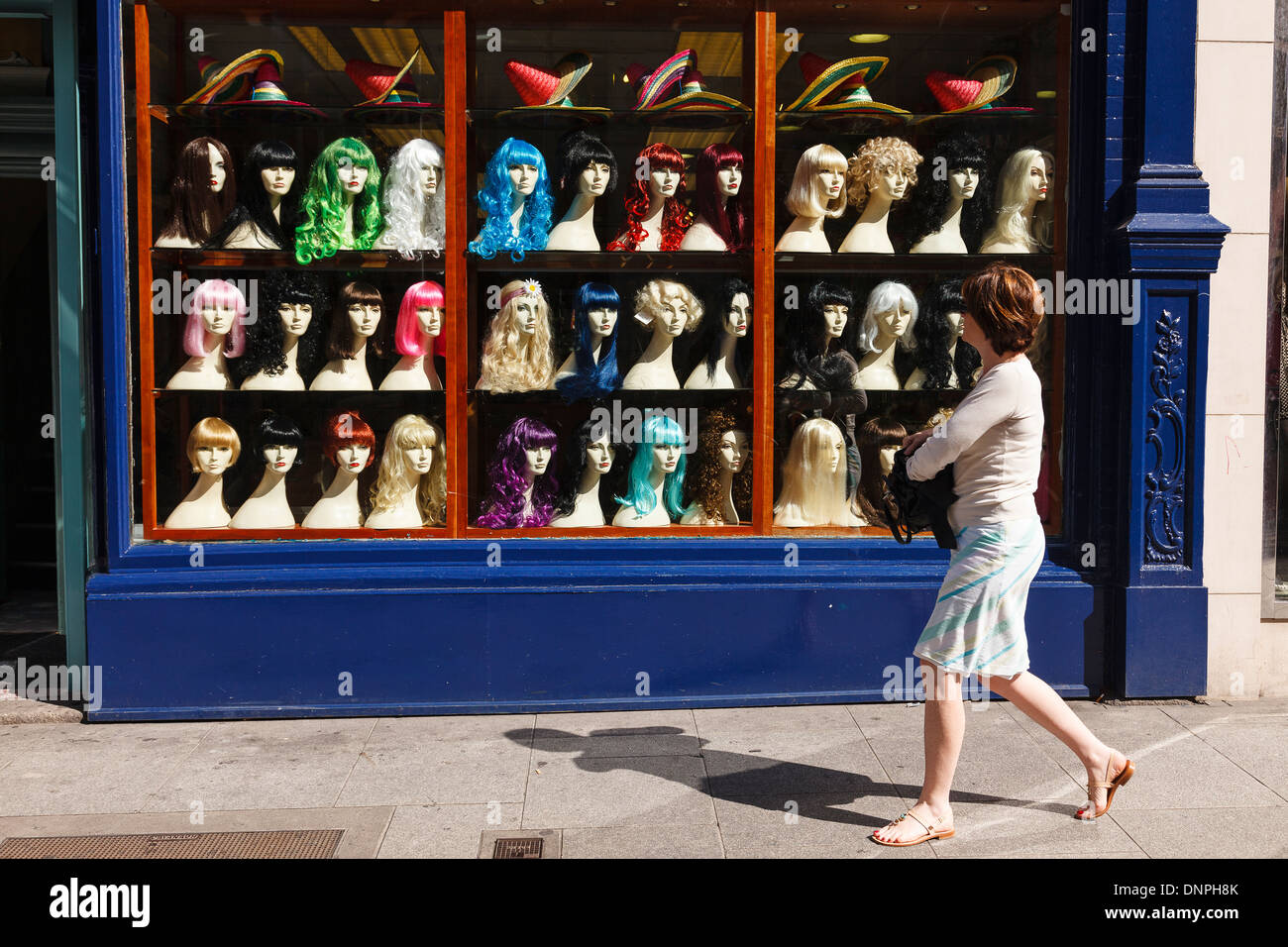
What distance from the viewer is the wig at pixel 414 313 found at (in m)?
5.36

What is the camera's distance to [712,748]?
185 inches

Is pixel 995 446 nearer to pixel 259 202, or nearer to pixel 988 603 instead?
pixel 988 603

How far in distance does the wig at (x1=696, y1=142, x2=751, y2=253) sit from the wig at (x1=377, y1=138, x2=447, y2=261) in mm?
1174

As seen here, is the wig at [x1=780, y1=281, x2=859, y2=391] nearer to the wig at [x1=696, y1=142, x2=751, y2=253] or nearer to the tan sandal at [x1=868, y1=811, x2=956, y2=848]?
the wig at [x1=696, y1=142, x2=751, y2=253]

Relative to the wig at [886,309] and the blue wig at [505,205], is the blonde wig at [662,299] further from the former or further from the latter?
the wig at [886,309]

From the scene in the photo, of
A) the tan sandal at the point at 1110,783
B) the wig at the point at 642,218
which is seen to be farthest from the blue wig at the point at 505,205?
the tan sandal at the point at 1110,783

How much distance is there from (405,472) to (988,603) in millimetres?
2811

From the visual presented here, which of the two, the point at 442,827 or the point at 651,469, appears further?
the point at 651,469

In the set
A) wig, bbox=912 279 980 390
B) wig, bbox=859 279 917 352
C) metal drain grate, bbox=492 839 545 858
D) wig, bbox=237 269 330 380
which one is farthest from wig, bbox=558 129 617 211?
metal drain grate, bbox=492 839 545 858

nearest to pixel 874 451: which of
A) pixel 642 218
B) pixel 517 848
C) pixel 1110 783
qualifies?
pixel 642 218

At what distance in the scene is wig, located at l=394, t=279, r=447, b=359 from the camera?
5.36m

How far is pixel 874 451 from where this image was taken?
561 cm

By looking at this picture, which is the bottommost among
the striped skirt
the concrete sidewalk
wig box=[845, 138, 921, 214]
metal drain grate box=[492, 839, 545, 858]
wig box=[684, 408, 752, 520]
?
metal drain grate box=[492, 839, 545, 858]

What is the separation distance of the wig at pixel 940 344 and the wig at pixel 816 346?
0.35 metres
